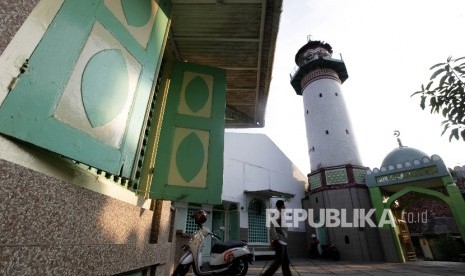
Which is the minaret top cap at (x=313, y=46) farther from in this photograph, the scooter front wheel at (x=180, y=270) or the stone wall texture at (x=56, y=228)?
the stone wall texture at (x=56, y=228)

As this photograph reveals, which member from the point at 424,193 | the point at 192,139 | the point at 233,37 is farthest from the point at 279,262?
the point at 424,193

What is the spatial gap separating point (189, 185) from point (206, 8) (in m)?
2.51

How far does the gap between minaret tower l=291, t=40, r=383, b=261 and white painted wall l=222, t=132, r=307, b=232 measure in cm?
153

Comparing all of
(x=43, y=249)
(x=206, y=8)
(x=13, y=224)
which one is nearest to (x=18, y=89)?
(x=13, y=224)

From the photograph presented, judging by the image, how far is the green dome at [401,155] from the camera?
14.0 meters

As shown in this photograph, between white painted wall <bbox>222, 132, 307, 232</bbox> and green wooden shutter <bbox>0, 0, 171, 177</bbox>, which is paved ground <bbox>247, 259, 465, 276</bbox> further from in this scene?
green wooden shutter <bbox>0, 0, 171, 177</bbox>

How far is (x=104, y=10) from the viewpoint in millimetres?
1956

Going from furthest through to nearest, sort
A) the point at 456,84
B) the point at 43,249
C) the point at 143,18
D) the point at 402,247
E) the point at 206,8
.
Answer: the point at 402,247 → the point at 206,8 → the point at 143,18 → the point at 456,84 → the point at 43,249

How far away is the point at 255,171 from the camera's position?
1534 cm

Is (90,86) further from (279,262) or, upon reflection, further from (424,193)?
(424,193)

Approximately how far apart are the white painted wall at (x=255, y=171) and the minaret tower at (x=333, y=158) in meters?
1.53

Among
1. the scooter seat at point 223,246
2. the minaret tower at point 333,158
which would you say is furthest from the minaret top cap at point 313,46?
the scooter seat at point 223,246

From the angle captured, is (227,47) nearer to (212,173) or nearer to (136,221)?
(212,173)

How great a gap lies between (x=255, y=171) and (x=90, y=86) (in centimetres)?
1405
